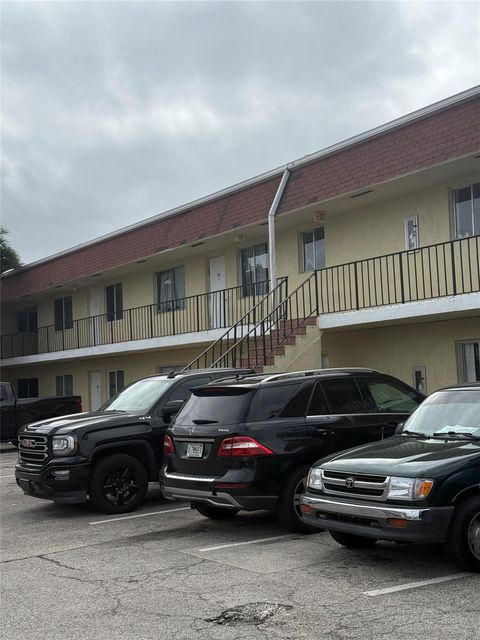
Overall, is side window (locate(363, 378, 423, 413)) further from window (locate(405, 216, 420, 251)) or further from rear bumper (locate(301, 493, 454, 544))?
window (locate(405, 216, 420, 251))

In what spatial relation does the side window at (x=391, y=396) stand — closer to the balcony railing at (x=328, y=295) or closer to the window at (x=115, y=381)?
the balcony railing at (x=328, y=295)

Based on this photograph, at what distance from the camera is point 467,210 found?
15.0 meters

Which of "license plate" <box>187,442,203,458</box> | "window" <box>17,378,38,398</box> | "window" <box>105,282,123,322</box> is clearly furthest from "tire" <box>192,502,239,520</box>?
"window" <box>17,378,38,398</box>

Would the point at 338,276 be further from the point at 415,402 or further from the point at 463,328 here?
the point at 415,402

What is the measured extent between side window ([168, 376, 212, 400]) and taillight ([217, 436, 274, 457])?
281 centimetres

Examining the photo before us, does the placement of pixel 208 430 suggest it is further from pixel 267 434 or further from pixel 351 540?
pixel 351 540

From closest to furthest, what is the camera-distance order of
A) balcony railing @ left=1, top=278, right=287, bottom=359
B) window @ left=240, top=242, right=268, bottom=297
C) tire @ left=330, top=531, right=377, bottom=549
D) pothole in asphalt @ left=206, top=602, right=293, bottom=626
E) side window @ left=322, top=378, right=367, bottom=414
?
pothole in asphalt @ left=206, top=602, right=293, bottom=626 → tire @ left=330, top=531, right=377, bottom=549 → side window @ left=322, top=378, right=367, bottom=414 → window @ left=240, top=242, right=268, bottom=297 → balcony railing @ left=1, top=278, right=287, bottom=359

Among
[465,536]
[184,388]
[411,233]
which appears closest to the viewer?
[465,536]

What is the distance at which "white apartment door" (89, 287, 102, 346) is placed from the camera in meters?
27.1

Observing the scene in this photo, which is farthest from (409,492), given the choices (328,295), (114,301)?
(114,301)

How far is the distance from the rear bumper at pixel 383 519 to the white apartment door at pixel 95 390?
2182cm

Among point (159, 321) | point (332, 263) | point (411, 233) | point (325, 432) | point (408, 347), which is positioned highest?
point (411, 233)

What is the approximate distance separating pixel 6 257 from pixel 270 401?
27.7 metres

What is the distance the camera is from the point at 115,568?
712 centimetres
